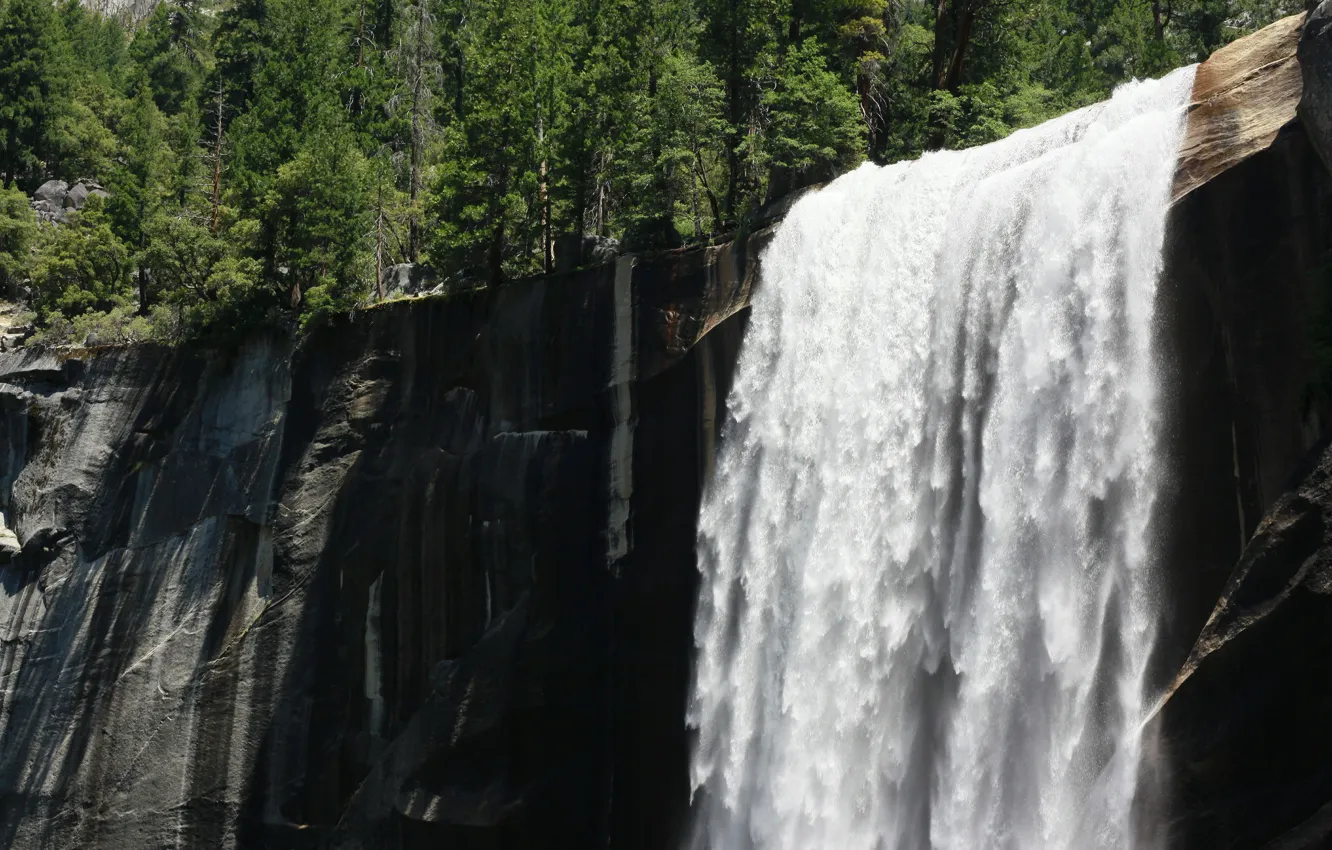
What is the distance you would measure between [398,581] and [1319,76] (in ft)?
70.8

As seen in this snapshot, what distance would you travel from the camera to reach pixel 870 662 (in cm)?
2522

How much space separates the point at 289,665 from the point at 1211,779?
2244cm

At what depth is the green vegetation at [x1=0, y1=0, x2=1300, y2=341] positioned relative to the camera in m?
36.3

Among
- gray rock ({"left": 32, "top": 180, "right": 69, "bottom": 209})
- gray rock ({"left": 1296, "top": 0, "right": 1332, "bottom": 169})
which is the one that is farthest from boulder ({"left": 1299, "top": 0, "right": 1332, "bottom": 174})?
gray rock ({"left": 32, "top": 180, "right": 69, "bottom": 209})

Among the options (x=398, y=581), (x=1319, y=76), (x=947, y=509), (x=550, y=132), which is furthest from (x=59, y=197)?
(x=1319, y=76)

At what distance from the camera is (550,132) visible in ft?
120

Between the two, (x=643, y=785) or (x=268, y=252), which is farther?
(x=268, y=252)

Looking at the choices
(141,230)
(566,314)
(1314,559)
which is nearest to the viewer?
(1314,559)

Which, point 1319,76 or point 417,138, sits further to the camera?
point 417,138

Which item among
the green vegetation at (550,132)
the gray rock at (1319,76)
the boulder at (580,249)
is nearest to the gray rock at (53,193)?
the green vegetation at (550,132)

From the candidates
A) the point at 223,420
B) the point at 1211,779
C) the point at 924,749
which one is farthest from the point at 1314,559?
the point at 223,420

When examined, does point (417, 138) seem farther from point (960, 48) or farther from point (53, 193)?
point (53, 193)

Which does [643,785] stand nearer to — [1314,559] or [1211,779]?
[1211,779]

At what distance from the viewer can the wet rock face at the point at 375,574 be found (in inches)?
1204
